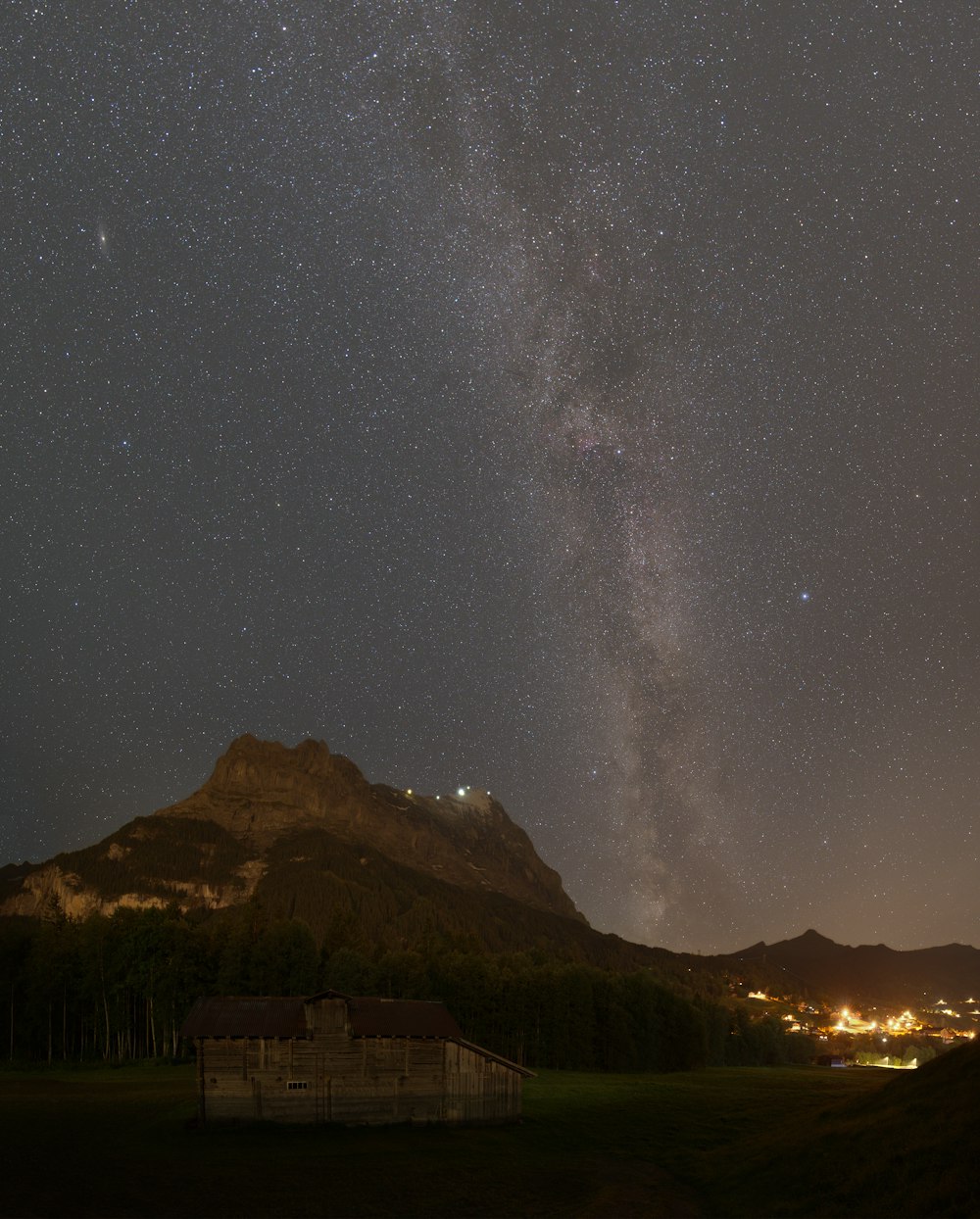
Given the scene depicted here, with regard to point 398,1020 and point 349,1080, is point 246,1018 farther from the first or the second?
point 398,1020

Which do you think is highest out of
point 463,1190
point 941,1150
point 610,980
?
point 941,1150

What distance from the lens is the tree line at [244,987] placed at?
8362cm

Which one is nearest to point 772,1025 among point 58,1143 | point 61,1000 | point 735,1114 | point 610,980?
point 610,980

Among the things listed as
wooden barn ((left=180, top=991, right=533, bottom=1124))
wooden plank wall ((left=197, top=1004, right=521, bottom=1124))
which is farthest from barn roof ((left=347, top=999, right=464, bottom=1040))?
wooden plank wall ((left=197, top=1004, right=521, bottom=1124))

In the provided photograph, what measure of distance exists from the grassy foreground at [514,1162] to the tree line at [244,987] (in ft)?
94.6

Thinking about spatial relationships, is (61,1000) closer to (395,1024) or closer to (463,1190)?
(395,1024)

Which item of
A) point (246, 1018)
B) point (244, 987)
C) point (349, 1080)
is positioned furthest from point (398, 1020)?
point (244, 987)

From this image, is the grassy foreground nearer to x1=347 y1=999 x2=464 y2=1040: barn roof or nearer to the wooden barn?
the wooden barn

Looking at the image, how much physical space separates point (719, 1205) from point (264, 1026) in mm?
27414

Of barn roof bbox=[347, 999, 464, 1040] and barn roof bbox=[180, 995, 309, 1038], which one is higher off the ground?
barn roof bbox=[180, 995, 309, 1038]

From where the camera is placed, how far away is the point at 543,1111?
5519 centimetres

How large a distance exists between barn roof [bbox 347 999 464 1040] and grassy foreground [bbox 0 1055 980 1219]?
4937mm

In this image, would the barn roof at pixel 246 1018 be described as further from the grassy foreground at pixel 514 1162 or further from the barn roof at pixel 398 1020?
the grassy foreground at pixel 514 1162

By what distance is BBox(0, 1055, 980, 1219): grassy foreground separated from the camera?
89.9 ft
